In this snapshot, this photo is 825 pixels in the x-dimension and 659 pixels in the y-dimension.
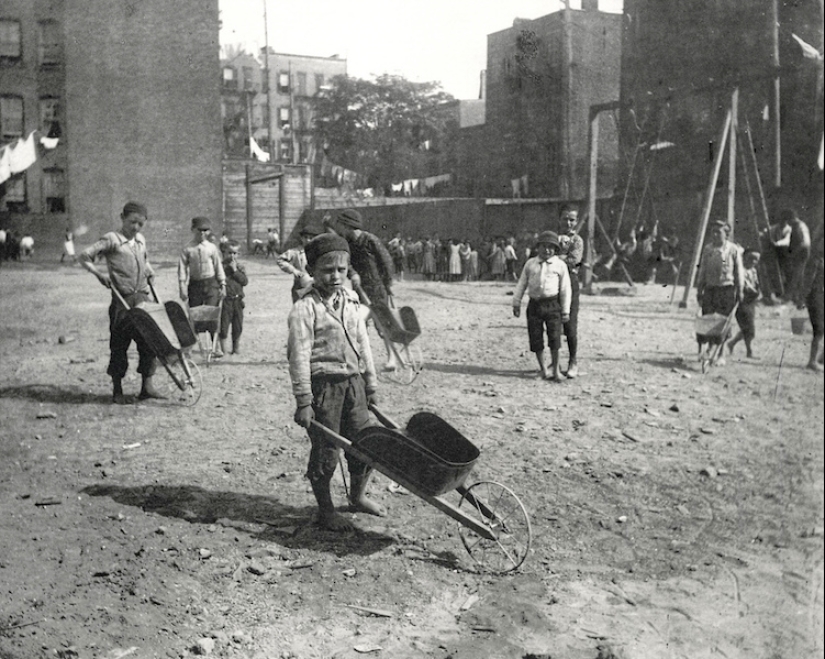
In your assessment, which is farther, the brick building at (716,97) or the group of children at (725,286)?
the group of children at (725,286)

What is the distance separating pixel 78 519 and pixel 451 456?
2.24 meters

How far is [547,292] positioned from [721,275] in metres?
2.13

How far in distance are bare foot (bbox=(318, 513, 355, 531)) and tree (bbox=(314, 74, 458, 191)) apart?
25.2 metres

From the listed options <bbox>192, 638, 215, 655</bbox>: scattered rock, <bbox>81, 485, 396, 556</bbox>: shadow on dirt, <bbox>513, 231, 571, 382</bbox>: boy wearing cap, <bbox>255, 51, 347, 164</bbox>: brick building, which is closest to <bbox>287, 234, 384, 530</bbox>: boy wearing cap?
<bbox>81, 485, 396, 556</bbox>: shadow on dirt

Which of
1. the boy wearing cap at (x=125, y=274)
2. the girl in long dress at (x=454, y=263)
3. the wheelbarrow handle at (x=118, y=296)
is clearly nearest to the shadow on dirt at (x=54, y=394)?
the boy wearing cap at (x=125, y=274)

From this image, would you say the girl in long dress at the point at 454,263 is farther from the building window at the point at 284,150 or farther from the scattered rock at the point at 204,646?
the building window at the point at 284,150

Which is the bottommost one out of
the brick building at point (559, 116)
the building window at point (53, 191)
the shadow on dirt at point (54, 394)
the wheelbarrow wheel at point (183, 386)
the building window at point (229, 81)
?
the shadow on dirt at point (54, 394)

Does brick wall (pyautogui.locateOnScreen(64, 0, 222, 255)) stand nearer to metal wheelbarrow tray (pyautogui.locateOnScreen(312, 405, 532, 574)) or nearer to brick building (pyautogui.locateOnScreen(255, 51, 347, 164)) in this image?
metal wheelbarrow tray (pyautogui.locateOnScreen(312, 405, 532, 574))

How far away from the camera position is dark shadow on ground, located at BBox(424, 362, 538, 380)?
8516 millimetres

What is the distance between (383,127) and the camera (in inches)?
1422

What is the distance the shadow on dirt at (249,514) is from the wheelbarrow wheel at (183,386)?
6.16 feet

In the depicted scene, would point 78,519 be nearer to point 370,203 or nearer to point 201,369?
point 201,369

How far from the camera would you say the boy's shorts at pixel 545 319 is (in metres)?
7.82

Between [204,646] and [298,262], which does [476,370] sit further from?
[204,646]
